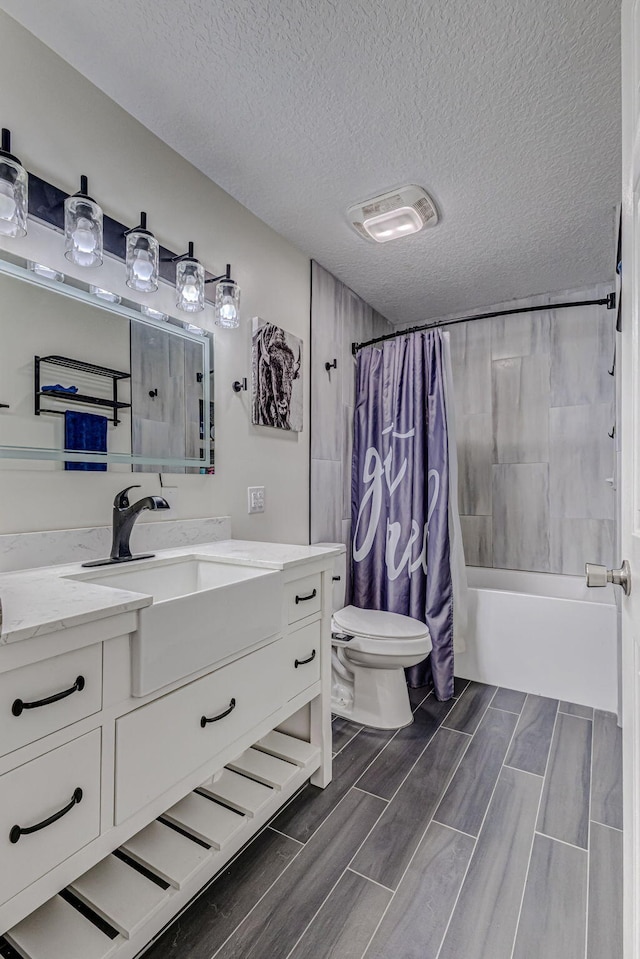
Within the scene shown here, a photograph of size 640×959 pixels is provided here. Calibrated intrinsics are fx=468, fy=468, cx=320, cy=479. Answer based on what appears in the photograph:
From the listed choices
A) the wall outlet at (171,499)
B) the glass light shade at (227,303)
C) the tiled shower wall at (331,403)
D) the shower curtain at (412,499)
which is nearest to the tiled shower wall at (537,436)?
the shower curtain at (412,499)

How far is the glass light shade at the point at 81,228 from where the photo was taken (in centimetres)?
129

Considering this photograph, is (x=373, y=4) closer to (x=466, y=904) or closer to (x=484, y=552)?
(x=466, y=904)

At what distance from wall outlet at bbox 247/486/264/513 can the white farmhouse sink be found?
516mm

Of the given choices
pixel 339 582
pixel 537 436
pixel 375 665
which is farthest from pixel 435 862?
pixel 537 436

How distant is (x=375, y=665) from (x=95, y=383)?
61.1 inches

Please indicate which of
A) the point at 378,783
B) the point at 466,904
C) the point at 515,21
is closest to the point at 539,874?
the point at 466,904

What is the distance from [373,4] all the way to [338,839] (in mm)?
2281

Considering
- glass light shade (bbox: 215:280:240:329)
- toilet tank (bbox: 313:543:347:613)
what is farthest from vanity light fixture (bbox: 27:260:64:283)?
toilet tank (bbox: 313:543:347:613)

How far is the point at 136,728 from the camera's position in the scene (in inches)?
37.0

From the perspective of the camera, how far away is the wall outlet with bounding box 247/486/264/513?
6.52 feet

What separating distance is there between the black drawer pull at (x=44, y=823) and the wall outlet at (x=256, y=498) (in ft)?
4.08

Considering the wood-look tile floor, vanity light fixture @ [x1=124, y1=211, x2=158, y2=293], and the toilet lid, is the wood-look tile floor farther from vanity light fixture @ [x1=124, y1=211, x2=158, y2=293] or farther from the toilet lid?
vanity light fixture @ [x1=124, y1=211, x2=158, y2=293]

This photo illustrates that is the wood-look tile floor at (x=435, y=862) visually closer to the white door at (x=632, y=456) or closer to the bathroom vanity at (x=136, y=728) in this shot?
the bathroom vanity at (x=136, y=728)

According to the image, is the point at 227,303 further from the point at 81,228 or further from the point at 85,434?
the point at 85,434
